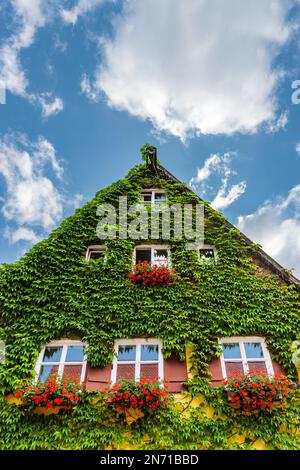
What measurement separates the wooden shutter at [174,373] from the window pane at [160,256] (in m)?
3.49

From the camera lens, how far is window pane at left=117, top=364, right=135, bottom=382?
8352 millimetres

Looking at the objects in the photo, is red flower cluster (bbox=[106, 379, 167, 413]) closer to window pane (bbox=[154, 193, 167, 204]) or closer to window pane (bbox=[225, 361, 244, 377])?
window pane (bbox=[225, 361, 244, 377])

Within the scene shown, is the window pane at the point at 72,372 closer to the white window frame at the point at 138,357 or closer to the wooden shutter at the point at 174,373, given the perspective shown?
the white window frame at the point at 138,357

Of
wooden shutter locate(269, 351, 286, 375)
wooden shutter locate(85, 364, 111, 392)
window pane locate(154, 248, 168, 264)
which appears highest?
window pane locate(154, 248, 168, 264)

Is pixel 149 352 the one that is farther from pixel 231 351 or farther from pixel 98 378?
pixel 231 351

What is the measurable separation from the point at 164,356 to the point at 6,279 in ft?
17.7

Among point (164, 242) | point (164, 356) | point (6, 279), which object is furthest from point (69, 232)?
point (164, 356)

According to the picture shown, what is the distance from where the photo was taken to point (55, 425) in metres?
7.39

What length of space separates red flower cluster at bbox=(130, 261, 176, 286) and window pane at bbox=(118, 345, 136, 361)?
199 cm

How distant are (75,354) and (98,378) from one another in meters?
1.00

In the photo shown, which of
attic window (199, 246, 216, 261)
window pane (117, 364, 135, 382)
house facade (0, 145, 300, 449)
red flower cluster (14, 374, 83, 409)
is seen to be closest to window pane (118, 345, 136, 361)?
house facade (0, 145, 300, 449)
